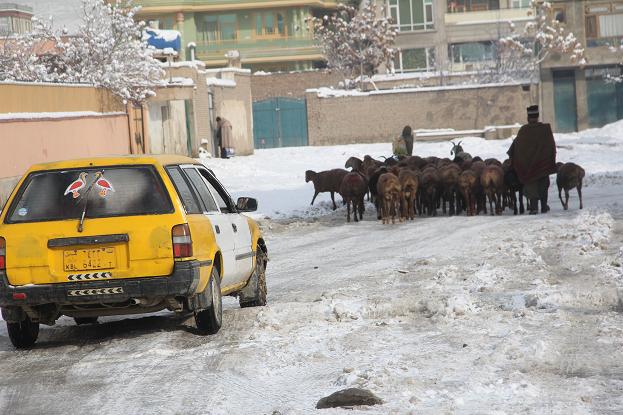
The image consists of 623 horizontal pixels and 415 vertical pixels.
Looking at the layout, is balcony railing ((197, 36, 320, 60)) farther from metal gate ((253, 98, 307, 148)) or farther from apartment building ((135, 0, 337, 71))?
metal gate ((253, 98, 307, 148))

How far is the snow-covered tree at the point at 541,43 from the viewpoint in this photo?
61.5 metres

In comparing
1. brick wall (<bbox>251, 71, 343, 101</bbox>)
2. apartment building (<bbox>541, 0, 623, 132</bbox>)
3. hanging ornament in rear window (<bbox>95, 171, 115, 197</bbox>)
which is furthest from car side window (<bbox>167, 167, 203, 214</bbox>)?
brick wall (<bbox>251, 71, 343, 101</bbox>)

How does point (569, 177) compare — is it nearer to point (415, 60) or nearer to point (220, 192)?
point (220, 192)

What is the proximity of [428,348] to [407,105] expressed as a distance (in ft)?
165

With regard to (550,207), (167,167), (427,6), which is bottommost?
(550,207)

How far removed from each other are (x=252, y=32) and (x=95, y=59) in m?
42.3

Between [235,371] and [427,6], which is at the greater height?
[427,6]

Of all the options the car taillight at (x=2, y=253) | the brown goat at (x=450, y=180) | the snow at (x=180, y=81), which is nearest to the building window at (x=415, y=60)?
the snow at (x=180, y=81)

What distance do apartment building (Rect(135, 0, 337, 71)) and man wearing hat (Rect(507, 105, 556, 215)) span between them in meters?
60.0

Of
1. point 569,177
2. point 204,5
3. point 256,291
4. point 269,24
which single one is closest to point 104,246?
point 256,291

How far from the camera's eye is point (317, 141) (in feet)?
195

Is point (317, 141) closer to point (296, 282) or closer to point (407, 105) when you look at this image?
point (407, 105)

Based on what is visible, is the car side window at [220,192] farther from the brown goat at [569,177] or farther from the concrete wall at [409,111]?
the concrete wall at [409,111]

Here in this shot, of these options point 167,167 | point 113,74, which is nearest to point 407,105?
point 113,74
